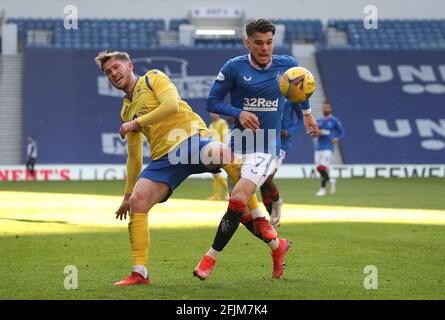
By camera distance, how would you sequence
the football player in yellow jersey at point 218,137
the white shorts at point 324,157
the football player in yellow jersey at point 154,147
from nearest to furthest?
the football player in yellow jersey at point 154,147 < the football player in yellow jersey at point 218,137 < the white shorts at point 324,157

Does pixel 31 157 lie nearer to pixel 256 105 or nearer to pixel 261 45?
pixel 256 105

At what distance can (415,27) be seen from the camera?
4341 centimetres

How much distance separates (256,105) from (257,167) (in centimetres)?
63

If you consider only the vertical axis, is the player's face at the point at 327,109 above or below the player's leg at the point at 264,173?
above

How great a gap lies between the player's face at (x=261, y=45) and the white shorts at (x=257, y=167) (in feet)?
2.93

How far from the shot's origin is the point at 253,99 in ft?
28.2

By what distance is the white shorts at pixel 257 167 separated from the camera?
8289 millimetres

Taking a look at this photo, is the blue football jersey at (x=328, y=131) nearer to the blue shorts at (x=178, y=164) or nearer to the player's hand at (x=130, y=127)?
the blue shorts at (x=178, y=164)

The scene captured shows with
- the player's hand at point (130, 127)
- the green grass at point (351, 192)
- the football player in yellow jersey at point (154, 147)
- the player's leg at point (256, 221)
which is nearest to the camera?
the player's hand at point (130, 127)

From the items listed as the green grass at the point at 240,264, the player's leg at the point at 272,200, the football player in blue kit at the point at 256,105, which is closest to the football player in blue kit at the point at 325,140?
the green grass at the point at 240,264

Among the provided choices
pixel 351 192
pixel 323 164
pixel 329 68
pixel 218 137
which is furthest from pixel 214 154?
pixel 329 68

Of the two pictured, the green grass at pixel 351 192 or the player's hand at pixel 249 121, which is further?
the green grass at pixel 351 192

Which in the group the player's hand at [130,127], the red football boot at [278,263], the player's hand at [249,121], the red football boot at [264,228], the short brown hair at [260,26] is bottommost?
the red football boot at [278,263]

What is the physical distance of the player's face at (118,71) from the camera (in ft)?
26.7
